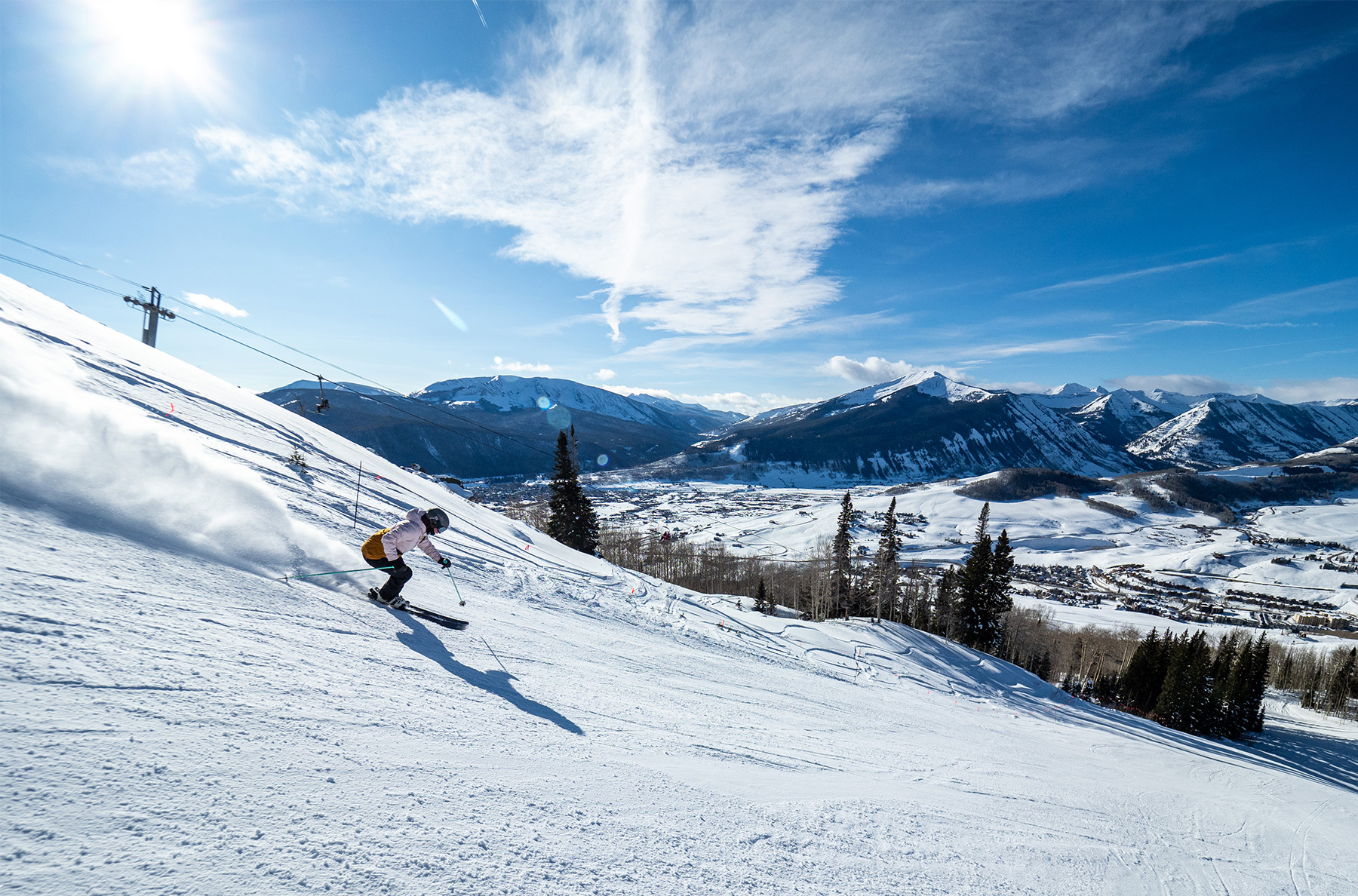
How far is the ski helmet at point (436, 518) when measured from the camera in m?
7.72

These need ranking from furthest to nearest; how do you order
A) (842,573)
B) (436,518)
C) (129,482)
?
(842,573), (436,518), (129,482)

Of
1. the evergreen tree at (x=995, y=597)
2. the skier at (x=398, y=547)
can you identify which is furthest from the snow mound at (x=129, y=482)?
the evergreen tree at (x=995, y=597)

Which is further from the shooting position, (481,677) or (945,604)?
(945,604)

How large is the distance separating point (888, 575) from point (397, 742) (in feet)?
174

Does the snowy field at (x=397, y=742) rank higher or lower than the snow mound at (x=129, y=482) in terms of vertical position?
lower

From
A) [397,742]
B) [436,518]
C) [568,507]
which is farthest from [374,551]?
[568,507]

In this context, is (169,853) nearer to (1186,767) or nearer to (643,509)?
(1186,767)

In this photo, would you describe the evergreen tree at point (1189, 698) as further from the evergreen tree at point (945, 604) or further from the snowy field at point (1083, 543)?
the snowy field at point (1083, 543)

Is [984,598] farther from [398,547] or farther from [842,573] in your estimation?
[398,547]

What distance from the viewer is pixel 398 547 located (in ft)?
24.8

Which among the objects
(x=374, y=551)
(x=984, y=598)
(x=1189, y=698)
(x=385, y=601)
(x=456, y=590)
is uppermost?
(x=374, y=551)

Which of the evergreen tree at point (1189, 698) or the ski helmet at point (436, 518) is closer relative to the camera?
the ski helmet at point (436, 518)

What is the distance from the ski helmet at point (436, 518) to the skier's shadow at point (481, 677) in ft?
4.62

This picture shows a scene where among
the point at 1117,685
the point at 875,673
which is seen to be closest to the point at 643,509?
the point at 1117,685
